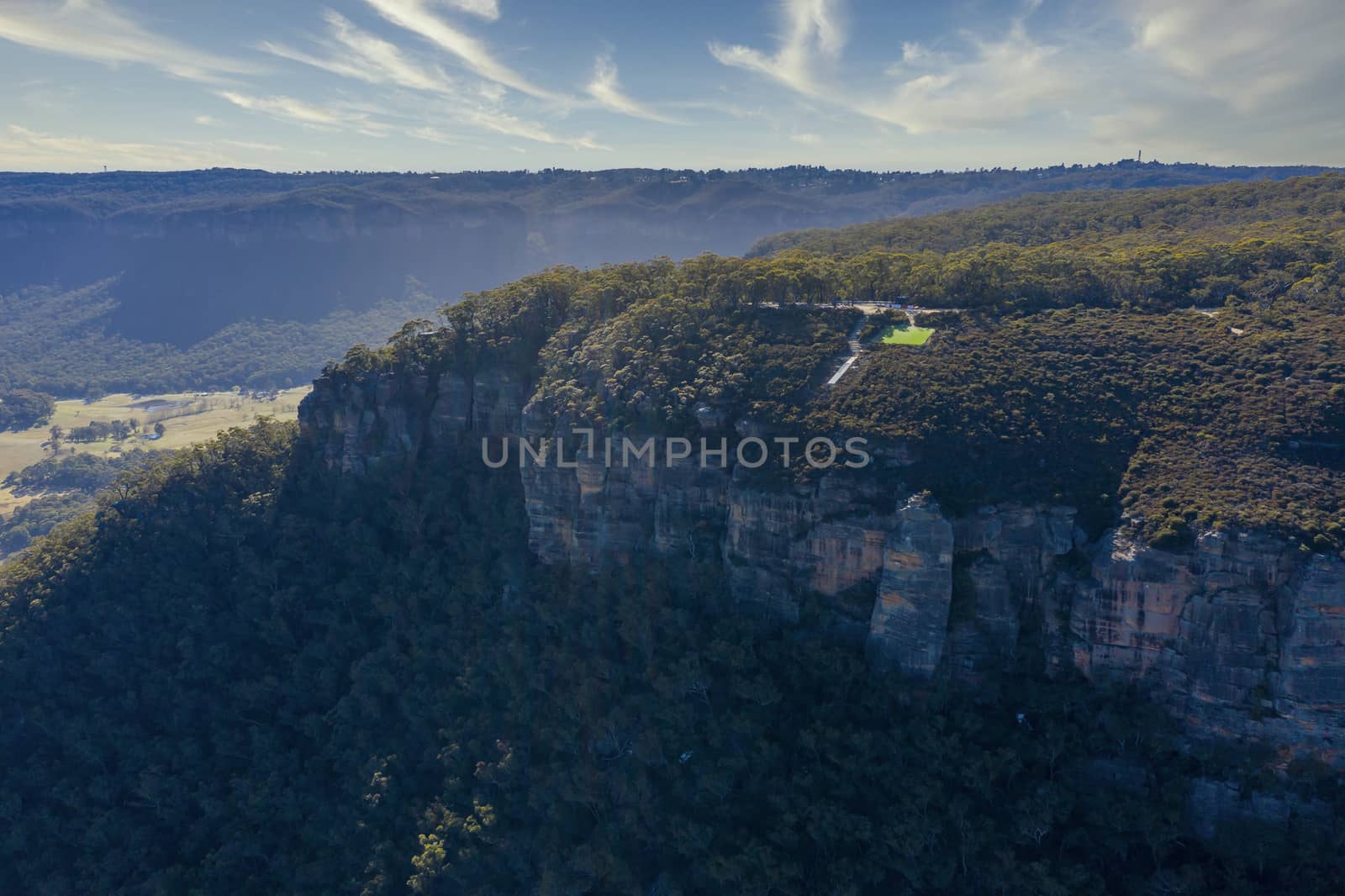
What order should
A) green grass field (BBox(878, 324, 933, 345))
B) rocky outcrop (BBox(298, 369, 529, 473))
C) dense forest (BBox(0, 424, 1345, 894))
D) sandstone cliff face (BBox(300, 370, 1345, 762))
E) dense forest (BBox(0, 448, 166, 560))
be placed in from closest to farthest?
sandstone cliff face (BBox(300, 370, 1345, 762)), dense forest (BBox(0, 424, 1345, 894)), green grass field (BBox(878, 324, 933, 345)), rocky outcrop (BBox(298, 369, 529, 473)), dense forest (BBox(0, 448, 166, 560))

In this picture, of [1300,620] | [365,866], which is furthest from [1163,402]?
[365,866]

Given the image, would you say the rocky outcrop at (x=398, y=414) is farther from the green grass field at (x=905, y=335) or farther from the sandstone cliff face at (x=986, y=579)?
the green grass field at (x=905, y=335)

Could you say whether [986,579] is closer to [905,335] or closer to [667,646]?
[667,646]

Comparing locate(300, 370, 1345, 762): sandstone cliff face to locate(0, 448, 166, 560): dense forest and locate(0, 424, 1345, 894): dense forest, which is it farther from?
locate(0, 448, 166, 560): dense forest

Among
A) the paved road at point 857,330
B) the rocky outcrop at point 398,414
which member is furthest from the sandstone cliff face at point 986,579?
the rocky outcrop at point 398,414

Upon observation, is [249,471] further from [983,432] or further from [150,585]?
[983,432]

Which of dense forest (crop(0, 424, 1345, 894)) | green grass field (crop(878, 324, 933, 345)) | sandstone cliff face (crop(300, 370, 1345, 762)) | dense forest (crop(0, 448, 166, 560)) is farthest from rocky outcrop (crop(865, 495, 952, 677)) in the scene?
dense forest (crop(0, 448, 166, 560))
